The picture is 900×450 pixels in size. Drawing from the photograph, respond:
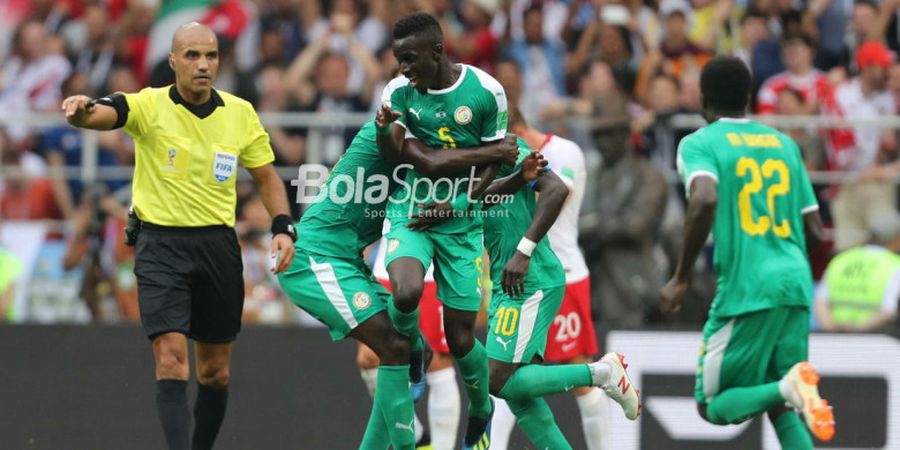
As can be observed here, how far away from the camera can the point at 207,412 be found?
9.99m

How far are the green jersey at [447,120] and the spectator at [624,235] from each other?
4.24m

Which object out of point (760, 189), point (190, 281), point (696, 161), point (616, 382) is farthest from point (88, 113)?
point (760, 189)

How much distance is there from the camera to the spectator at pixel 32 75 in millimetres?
16609

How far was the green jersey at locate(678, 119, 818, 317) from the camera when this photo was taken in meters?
Result: 8.51

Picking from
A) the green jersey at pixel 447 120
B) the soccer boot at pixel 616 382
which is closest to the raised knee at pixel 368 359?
the green jersey at pixel 447 120

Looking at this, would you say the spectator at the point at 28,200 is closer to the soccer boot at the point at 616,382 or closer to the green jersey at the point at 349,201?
the green jersey at the point at 349,201

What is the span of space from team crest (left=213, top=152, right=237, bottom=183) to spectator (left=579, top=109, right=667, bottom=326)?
4750 mm

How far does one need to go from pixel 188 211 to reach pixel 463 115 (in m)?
1.85

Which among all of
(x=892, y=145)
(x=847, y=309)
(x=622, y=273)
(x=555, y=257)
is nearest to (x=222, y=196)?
(x=555, y=257)

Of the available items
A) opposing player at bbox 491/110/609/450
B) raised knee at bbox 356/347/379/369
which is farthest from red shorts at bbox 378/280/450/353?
opposing player at bbox 491/110/609/450

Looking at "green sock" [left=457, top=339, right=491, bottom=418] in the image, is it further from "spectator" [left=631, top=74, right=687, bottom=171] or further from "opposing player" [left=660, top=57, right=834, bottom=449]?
"spectator" [left=631, top=74, right=687, bottom=171]

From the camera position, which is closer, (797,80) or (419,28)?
(419,28)

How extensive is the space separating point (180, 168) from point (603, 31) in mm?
7110

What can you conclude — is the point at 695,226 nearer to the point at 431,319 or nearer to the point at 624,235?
the point at 431,319
